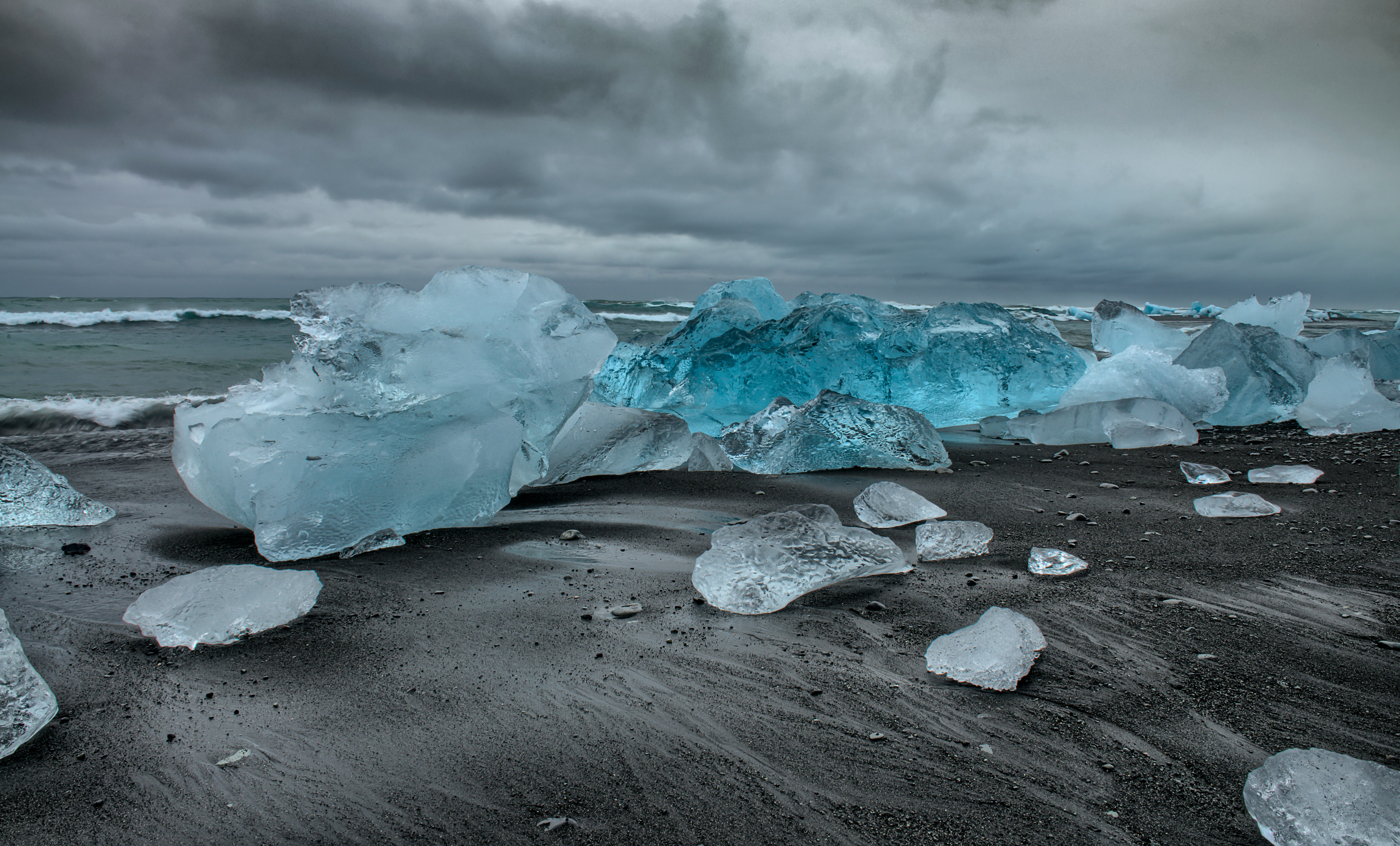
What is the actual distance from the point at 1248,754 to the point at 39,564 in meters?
3.38

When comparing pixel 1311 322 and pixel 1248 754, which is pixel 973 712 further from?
pixel 1311 322

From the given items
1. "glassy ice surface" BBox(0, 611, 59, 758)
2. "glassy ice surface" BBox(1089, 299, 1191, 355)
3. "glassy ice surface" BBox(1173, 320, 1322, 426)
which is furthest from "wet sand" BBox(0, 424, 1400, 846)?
"glassy ice surface" BBox(1089, 299, 1191, 355)

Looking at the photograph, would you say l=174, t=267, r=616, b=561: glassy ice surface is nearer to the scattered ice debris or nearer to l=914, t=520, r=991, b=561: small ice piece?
l=914, t=520, r=991, b=561: small ice piece

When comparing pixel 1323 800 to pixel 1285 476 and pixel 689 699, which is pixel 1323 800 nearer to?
pixel 689 699

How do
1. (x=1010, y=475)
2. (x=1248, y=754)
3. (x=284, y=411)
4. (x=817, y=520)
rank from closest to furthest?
1. (x=1248, y=754)
2. (x=817, y=520)
3. (x=284, y=411)
4. (x=1010, y=475)

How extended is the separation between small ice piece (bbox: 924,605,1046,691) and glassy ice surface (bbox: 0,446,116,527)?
3.30 meters

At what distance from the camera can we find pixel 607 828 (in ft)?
3.53

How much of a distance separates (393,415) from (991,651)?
7.47 feet

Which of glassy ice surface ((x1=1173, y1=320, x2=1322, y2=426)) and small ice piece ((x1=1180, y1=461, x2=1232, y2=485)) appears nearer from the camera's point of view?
small ice piece ((x1=1180, y1=461, x2=1232, y2=485))

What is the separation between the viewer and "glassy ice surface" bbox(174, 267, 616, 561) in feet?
8.25

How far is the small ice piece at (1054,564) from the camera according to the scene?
82.5 inches

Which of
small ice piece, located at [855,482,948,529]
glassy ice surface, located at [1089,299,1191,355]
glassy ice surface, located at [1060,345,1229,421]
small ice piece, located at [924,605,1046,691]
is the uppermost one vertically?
glassy ice surface, located at [1089,299,1191,355]

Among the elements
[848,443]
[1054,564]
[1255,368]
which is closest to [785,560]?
[1054,564]

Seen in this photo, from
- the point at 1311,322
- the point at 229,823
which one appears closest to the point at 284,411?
the point at 229,823
